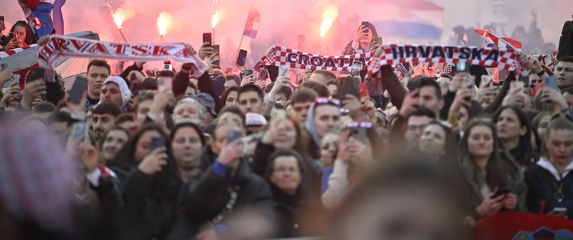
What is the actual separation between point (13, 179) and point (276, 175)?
94.0 inches

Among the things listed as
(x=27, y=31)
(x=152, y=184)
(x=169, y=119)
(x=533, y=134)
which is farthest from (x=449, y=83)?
(x=27, y=31)

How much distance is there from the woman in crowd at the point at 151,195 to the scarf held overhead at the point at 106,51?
8.70 feet

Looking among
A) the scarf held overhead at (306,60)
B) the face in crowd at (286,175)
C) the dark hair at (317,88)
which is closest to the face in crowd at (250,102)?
the dark hair at (317,88)

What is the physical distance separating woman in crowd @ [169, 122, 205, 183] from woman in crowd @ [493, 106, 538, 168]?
2.23m

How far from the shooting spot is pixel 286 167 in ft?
19.7

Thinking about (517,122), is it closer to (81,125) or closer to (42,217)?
(81,125)

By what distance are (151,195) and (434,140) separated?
182 cm

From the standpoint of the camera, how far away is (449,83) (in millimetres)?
9336

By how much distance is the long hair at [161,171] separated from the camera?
18.9ft

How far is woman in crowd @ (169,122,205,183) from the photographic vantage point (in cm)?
613

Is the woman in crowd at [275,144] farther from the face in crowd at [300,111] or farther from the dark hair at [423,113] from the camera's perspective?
the dark hair at [423,113]

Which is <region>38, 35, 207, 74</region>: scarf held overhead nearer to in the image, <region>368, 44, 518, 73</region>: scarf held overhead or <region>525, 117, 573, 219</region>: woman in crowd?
<region>368, 44, 518, 73</region>: scarf held overhead

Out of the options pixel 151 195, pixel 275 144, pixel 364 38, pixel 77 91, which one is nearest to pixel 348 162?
pixel 275 144

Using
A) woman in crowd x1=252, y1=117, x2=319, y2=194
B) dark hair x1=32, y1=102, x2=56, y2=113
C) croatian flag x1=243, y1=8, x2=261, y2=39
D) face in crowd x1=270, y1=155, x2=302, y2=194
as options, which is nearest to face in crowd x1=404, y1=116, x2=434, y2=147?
woman in crowd x1=252, y1=117, x2=319, y2=194
